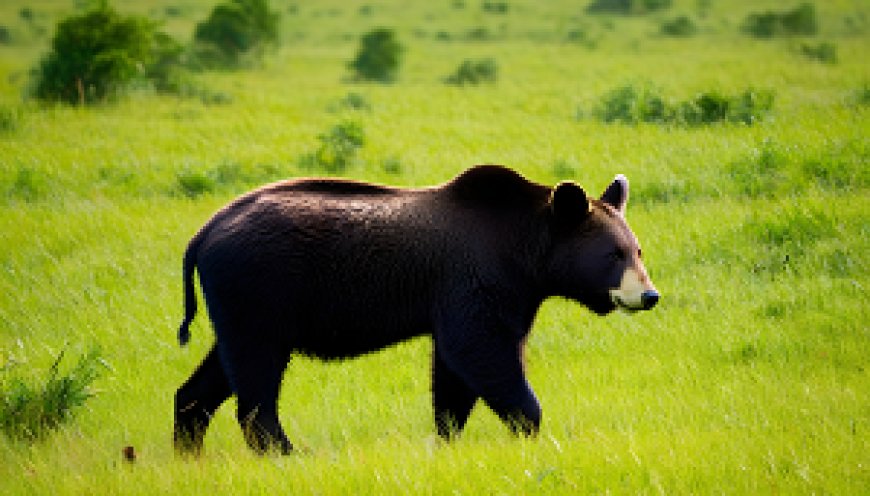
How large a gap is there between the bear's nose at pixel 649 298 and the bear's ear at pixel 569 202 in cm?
59

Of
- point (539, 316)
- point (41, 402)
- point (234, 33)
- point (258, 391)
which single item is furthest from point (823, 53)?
point (41, 402)

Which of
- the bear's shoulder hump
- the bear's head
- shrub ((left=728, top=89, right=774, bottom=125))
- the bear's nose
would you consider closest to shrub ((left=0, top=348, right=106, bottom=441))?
the bear's shoulder hump

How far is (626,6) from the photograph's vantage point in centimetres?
3703

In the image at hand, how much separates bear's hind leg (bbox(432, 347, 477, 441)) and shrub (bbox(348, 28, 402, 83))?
1936cm

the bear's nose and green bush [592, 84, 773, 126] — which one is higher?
the bear's nose

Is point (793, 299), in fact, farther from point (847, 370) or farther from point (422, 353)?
point (422, 353)

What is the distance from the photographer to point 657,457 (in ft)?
16.6

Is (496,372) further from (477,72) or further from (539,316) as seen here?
(477,72)

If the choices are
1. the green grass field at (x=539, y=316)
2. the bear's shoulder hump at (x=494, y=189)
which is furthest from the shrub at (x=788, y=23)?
the bear's shoulder hump at (x=494, y=189)

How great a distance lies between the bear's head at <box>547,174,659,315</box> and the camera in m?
5.69

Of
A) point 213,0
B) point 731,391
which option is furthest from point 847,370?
point 213,0

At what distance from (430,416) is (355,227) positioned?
1.41 meters

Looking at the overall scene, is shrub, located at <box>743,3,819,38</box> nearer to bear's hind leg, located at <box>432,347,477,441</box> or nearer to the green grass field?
the green grass field

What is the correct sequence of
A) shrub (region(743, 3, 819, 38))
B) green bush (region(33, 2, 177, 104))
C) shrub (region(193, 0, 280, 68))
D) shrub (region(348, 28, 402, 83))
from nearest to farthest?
green bush (region(33, 2, 177, 104)) → shrub (region(348, 28, 402, 83)) → shrub (region(193, 0, 280, 68)) → shrub (region(743, 3, 819, 38))
